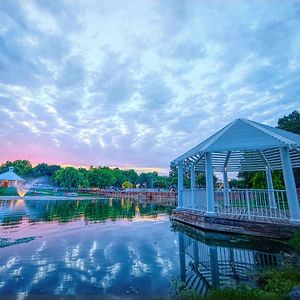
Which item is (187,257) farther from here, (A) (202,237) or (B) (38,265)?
(B) (38,265)

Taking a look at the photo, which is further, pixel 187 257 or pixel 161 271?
pixel 187 257

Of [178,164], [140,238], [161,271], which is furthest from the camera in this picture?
[178,164]

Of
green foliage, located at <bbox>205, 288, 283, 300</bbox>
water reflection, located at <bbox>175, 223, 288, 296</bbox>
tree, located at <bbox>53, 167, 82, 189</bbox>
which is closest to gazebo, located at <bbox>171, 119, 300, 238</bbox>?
water reflection, located at <bbox>175, 223, 288, 296</bbox>

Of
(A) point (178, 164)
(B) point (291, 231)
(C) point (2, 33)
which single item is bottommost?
(B) point (291, 231)

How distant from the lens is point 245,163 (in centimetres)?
1287

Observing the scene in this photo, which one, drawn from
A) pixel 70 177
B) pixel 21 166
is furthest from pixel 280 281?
pixel 21 166

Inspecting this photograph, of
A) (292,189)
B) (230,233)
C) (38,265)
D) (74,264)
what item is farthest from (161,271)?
(292,189)

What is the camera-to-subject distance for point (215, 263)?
533 centimetres

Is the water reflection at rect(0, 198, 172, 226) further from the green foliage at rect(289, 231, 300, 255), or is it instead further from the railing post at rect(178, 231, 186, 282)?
the green foliage at rect(289, 231, 300, 255)

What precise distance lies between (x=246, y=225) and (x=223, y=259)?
10.3 ft

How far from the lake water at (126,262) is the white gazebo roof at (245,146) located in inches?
137

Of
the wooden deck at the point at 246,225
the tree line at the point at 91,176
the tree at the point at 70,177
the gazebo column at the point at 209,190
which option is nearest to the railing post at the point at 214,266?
the wooden deck at the point at 246,225

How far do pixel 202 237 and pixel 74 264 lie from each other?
494cm

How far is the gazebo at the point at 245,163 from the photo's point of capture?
7667 mm
